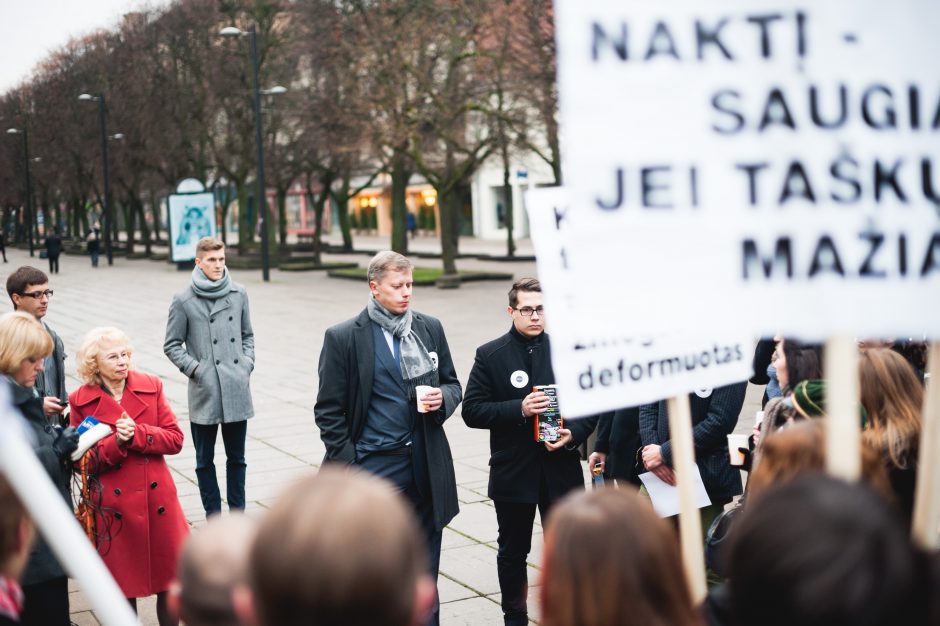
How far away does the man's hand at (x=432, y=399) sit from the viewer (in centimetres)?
530

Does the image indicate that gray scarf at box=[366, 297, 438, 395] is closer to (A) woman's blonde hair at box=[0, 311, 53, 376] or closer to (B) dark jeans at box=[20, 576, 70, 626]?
(A) woman's blonde hair at box=[0, 311, 53, 376]

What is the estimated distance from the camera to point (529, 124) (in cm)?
2795

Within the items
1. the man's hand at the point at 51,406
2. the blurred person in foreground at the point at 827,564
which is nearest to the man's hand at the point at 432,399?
the man's hand at the point at 51,406

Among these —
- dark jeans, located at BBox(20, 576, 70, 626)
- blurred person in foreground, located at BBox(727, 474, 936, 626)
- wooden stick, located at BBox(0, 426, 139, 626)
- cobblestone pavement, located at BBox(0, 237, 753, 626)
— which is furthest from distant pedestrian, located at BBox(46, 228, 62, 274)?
blurred person in foreground, located at BBox(727, 474, 936, 626)

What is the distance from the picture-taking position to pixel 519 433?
550 cm

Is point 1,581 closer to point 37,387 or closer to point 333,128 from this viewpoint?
point 37,387

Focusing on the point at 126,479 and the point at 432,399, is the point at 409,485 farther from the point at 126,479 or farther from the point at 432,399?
the point at 126,479

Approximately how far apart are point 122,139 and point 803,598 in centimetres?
5506

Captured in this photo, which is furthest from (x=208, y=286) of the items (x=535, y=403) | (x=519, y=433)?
(x=535, y=403)

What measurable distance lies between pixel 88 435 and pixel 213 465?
2.49 meters

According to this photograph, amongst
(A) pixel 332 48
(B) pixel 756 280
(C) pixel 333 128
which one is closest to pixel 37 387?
(B) pixel 756 280

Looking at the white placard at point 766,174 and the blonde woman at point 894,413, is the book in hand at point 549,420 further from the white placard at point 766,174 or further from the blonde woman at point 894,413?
the white placard at point 766,174

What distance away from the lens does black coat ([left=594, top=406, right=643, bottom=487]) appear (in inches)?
221

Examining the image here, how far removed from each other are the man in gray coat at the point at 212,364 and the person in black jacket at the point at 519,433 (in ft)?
7.85
